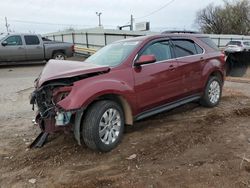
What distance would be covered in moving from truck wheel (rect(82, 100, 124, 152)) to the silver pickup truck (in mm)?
13137

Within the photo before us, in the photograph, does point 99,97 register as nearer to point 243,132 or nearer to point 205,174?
point 205,174

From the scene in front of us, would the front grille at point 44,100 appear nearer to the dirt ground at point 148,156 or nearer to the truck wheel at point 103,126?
the truck wheel at point 103,126

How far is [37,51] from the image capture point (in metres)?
17.7

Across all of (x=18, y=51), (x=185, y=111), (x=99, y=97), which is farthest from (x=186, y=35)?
(x=18, y=51)

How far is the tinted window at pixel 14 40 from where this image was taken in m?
16.6

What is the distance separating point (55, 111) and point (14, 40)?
44.5 ft

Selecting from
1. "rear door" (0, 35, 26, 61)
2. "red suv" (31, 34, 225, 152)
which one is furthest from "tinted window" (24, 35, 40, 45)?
"red suv" (31, 34, 225, 152)

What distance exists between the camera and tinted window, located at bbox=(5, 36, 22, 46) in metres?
16.6

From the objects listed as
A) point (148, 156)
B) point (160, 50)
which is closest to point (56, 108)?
point (148, 156)

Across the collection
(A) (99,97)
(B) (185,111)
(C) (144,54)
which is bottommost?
(B) (185,111)

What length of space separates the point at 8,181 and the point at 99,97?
1704 millimetres

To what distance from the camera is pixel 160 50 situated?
6109 mm

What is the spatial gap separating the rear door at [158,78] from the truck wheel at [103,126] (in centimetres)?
57

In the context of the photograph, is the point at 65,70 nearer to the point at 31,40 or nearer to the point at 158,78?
the point at 158,78
